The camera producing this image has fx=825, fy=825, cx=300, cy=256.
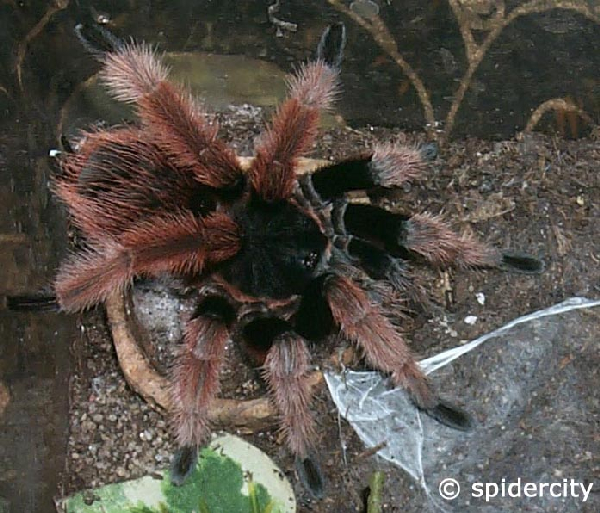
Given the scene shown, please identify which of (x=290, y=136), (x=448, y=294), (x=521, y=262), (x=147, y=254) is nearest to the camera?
(x=147, y=254)

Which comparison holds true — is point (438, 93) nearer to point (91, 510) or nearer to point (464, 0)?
point (464, 0)

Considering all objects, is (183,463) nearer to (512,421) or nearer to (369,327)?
(369,327)

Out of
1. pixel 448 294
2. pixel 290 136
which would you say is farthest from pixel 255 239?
pixel 448 294

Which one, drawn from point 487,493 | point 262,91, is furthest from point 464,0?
point 487,493

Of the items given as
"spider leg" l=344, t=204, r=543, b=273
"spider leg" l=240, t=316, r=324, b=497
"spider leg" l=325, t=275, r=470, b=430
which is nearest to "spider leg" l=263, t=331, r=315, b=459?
"spider leg" l=240, t=316, r=324, b=497

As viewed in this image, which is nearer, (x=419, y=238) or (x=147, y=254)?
(x=147, y=254)

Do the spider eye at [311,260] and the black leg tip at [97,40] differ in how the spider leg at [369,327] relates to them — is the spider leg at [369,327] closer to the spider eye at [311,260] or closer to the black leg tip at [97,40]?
the spider eye at [311,260]
